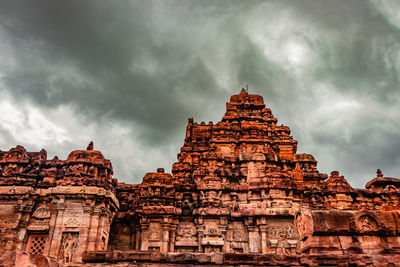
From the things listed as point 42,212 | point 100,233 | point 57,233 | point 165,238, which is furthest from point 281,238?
point 42,212

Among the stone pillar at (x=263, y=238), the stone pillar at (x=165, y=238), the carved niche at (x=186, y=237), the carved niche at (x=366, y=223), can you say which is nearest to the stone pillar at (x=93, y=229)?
the stone pillar at (x=165, y=238)

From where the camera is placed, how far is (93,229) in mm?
15031

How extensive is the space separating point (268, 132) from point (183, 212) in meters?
12.5

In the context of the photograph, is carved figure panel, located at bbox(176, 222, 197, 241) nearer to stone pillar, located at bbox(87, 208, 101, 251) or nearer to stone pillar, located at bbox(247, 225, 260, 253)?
stone pillar, located at bbox(247, 225, 260, 253)

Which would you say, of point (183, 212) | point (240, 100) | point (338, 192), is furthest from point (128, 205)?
point (240, 100)

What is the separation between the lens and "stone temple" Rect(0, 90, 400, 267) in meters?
8.91

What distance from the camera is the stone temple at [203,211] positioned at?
29.2ft

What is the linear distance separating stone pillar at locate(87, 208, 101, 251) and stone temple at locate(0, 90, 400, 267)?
0.05m

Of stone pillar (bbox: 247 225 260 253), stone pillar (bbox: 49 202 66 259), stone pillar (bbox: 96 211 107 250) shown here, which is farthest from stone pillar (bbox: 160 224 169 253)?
stone pillar (bbox: 49 202 66 259)

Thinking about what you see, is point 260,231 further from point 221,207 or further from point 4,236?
point 4,236

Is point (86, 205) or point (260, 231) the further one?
point (260, 231)

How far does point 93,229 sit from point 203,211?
678cm

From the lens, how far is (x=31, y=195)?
15656 millimetres

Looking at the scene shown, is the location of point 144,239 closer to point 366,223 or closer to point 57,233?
point 57,233
